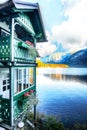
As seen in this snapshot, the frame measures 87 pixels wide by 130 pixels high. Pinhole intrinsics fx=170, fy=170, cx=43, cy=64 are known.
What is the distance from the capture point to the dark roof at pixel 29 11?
24.3 feet

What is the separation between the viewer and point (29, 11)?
1083cm

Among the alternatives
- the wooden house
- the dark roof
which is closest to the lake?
the wooden house

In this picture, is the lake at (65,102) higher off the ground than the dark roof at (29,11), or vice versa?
the dark roof at (29,11)

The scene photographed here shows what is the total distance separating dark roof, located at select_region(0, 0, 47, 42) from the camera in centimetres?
742

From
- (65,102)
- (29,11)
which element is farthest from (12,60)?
(65,102)

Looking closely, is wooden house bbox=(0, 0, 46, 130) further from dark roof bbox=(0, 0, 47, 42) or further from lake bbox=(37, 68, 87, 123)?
lake bbox=(37, 68, 87, 123)

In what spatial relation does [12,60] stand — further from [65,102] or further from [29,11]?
[65,102]

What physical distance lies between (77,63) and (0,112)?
95886mm

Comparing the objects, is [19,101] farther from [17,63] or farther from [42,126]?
[42,126]

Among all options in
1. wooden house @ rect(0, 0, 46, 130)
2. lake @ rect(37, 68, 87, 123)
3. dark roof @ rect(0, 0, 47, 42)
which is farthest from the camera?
lake @ rect(37, 68, 87, 123)

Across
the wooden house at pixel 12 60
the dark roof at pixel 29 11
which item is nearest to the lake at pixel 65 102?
the wooden house at pixel 12 60

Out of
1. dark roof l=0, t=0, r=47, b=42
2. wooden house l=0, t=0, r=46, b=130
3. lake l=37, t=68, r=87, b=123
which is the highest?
dark roof l=0, t=0, r=47, b=42

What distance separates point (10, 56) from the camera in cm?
782

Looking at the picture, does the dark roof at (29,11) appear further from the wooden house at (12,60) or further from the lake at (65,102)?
the lake at (65,102)
